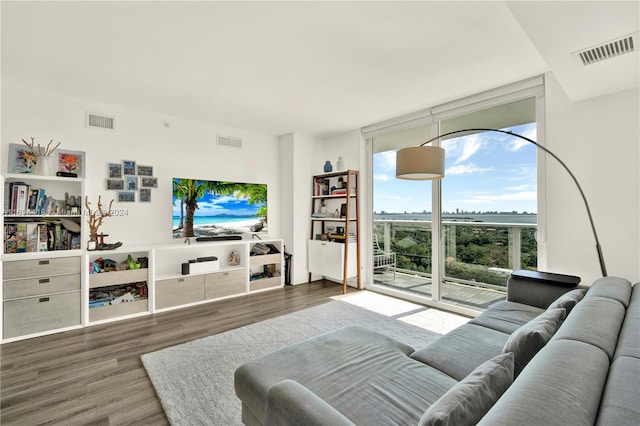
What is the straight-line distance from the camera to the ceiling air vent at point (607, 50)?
5.72ft

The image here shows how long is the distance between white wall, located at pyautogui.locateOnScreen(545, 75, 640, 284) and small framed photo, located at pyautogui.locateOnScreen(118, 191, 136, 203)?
182 inches

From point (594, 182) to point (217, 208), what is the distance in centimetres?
421

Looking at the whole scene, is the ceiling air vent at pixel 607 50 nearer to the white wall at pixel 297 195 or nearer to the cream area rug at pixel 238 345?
the cream area rug at pixel 238 345

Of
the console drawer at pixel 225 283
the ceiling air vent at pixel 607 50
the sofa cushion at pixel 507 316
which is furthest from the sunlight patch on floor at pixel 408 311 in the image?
the ceiling air vent at pixel 607 50

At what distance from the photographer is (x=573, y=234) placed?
283 centimetres

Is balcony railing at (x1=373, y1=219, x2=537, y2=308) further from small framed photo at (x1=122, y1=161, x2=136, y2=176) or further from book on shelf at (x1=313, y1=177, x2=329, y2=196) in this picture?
small framed photo at (x1=122, y1=161, x2=136, y2=176)

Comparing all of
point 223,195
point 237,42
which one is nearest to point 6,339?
point 223,195

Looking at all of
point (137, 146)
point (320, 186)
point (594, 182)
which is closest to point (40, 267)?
point (137, 146)

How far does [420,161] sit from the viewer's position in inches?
90.7

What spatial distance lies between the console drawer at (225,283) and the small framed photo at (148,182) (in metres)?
1.37

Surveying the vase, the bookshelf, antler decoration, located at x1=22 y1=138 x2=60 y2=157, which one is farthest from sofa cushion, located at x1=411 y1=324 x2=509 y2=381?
antler decoration, located at x1=22 y1=138 x2=60 y2=157

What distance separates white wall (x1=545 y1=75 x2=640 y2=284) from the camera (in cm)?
254

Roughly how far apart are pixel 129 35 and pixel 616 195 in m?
4.07

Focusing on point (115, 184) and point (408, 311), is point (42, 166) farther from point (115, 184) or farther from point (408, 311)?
point (408, 311)
